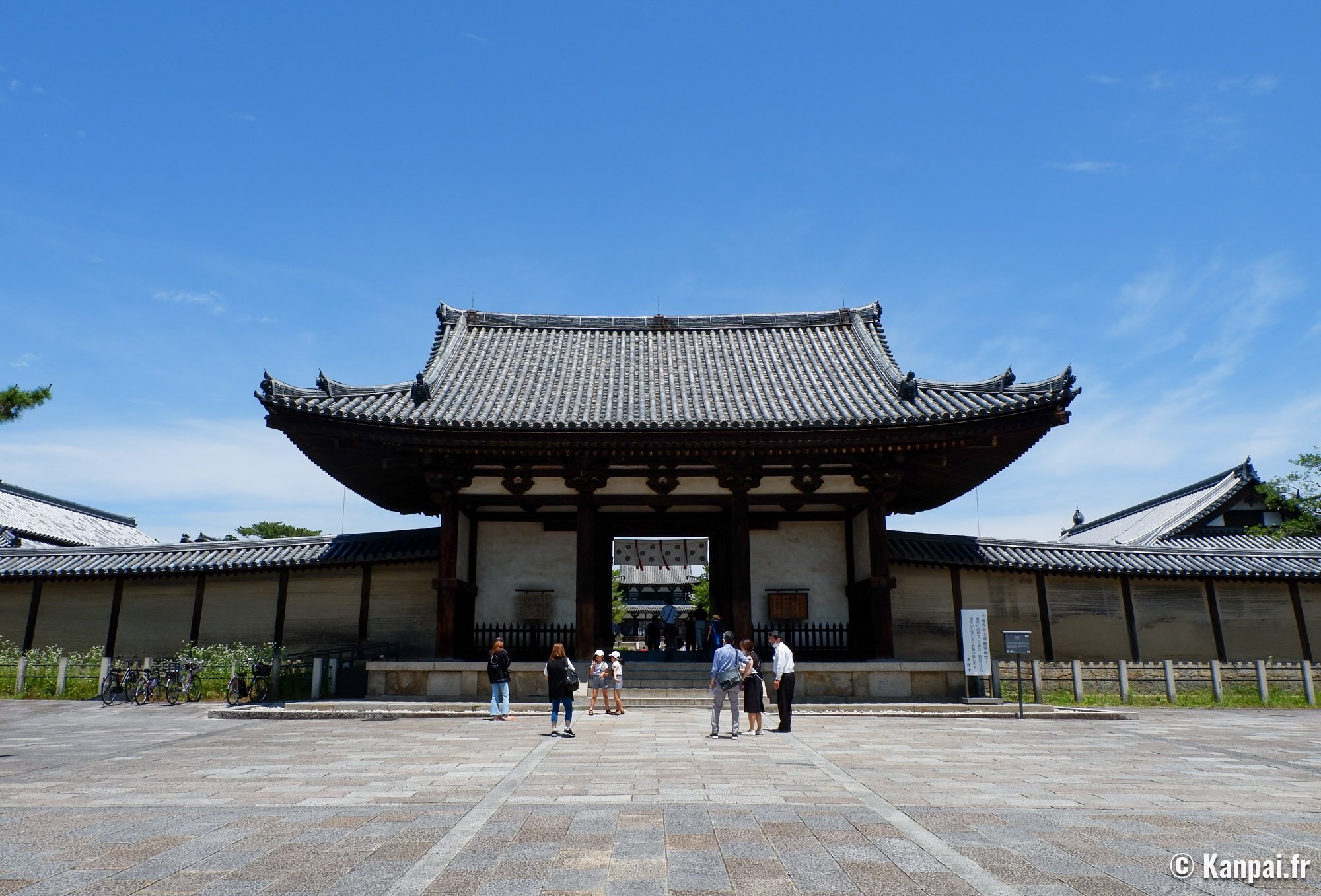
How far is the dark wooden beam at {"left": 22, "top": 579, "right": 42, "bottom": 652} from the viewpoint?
72.5ft

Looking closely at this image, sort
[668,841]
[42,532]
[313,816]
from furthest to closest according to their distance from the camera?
[42,532], [313,816], [668,841]

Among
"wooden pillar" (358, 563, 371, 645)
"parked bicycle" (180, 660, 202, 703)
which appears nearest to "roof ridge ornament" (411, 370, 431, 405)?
"wooden pillar" (358, 563, 371, 645)

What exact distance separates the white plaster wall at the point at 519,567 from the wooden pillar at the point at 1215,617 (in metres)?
17.5

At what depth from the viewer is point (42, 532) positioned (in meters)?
36.3

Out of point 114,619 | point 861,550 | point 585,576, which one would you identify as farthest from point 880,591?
point 114,619

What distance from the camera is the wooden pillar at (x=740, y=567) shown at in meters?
17.2

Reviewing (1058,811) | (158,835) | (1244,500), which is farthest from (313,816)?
(1244,500)

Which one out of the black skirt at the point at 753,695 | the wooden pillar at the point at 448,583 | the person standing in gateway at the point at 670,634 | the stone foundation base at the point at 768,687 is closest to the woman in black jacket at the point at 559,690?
the black skirt at the point at 753,695

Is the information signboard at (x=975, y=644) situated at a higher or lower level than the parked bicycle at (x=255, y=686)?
higher

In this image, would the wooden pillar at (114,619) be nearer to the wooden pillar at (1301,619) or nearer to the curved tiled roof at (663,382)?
the curved tiled roof at (663,382)

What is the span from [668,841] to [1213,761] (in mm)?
8236

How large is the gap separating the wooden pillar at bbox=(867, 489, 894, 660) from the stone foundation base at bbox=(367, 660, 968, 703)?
1.81 ft

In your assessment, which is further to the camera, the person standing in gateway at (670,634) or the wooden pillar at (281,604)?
the wooden pillar at (281,604)

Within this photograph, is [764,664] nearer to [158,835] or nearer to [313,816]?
[313,816]
